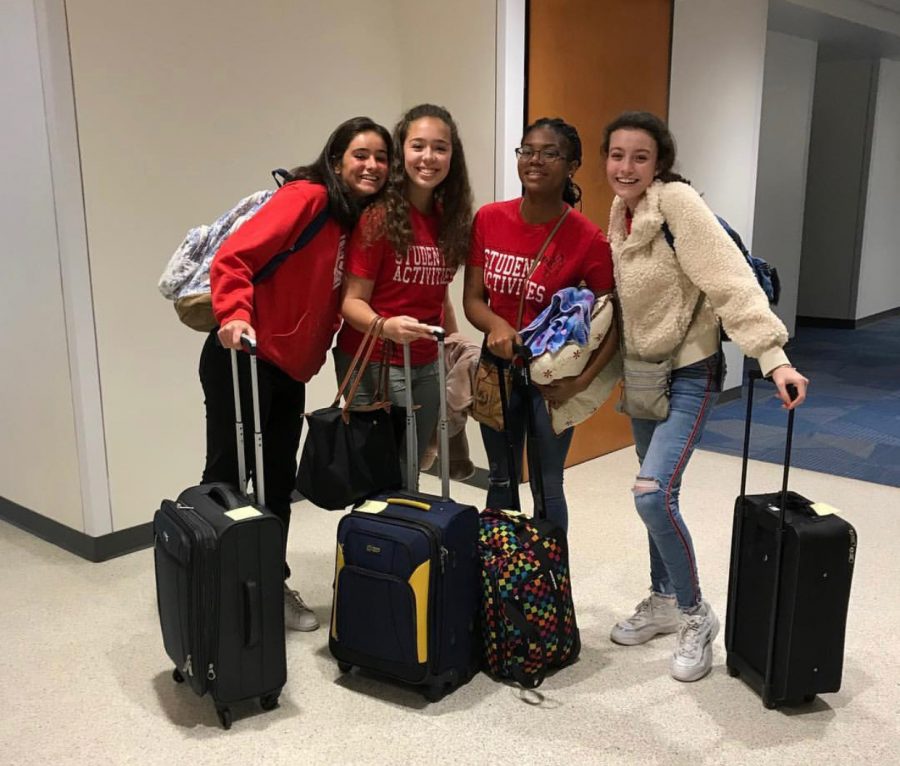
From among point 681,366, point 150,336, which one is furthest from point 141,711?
point 681,366

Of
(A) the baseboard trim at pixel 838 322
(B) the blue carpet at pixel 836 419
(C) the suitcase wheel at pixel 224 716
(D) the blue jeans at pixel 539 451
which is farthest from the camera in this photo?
(A) the baseboard trim at pixel 838 322

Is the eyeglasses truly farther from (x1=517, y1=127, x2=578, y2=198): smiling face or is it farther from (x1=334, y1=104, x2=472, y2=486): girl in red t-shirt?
(x1=334, y1=104, x2=472, y2=486): girl in red t-shirt

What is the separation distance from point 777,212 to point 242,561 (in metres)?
6.61

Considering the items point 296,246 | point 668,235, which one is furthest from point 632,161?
point 296,246

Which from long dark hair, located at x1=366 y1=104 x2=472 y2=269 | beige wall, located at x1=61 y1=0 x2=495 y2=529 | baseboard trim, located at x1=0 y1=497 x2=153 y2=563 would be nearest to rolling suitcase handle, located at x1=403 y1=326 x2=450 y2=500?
long dark hair, located at x1=366 y1=104 x2=472 y2=269

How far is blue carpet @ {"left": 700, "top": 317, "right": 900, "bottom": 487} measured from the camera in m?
4.39

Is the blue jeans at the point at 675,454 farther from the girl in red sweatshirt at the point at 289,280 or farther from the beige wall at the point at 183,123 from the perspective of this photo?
the beige wall at the point at 183,123

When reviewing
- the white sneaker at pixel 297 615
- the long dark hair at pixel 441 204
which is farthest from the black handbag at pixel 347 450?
the white sneaker at pixel 297 615

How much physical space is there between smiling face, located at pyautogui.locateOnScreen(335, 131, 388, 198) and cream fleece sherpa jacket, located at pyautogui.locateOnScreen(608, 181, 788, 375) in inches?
25.5

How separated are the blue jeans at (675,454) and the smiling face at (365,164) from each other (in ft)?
3.13

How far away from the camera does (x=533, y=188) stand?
2.19 metres

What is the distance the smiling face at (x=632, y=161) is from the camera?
2145 millimetres

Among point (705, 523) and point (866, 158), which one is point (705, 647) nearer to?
point (705, 523)

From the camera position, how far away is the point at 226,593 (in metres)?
2.00
